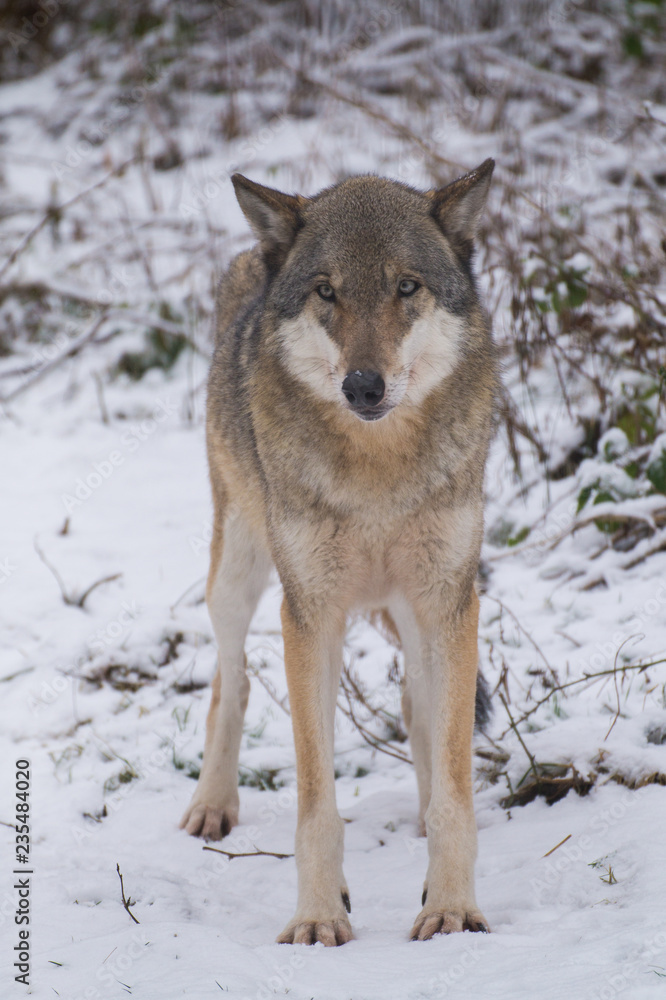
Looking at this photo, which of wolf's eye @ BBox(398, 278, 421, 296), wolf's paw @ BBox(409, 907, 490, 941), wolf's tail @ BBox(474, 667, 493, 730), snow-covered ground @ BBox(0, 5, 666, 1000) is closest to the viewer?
snow-covered ground @ BBox(0, 5, 666, 1000)

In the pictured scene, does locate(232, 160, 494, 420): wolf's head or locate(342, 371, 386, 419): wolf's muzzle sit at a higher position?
locate(232, 160, 494, 420): wolf's head

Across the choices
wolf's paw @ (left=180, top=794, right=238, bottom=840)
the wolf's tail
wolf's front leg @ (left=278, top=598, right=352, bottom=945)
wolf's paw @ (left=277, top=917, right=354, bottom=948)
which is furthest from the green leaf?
wolf's paw @ (left=277, top=917, right=354, bottom=948)

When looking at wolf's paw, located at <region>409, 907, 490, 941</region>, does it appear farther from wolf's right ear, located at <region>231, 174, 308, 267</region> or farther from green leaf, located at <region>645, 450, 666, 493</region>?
green leaf, located at <region>645, 450, 666, 493</region>

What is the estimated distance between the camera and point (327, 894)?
2977 mm

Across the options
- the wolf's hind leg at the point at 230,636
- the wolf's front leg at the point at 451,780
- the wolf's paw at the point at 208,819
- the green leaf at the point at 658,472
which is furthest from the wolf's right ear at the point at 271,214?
the green leaf at the point at 658,472

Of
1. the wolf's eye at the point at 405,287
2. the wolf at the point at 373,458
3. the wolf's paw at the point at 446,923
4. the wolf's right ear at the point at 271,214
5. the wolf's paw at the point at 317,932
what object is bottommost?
the wolf's paw at the point at 317,932

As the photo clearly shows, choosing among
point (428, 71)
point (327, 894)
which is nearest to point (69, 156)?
point (428, 71)

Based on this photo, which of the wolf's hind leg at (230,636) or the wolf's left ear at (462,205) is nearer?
the wolf's left ear at (462,205)

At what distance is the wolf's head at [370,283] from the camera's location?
2.99 meters

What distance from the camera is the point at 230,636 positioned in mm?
4297

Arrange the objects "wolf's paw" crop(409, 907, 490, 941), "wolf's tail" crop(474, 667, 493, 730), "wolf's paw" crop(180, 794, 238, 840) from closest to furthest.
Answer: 1. "wolf's paw" crop(409, 907, 490, 941)
2. "wolf's paw" crop(180, 794, 238, 840)
3. "wolf's tail" crop(474, 667, 493, 730)

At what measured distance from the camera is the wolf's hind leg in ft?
13.4

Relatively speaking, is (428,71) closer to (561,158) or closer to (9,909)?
(561,158)

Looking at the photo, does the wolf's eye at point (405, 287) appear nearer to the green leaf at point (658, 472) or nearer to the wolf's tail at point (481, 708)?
the wolf's tail at point (481, 708)
